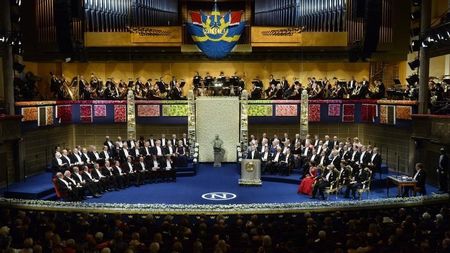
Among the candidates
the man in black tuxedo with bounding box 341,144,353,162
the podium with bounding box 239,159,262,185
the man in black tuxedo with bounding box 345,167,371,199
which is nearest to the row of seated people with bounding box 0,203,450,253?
the man in black tuxedo with bounding box 345,167,371,199

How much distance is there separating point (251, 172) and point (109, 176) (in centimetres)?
506

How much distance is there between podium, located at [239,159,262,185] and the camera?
56.4ft

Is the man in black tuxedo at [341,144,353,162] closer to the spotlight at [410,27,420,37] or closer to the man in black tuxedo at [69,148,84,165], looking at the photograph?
the spotlight at [410,27,420,37]

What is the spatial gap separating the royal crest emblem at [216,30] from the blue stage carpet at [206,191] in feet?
19.1

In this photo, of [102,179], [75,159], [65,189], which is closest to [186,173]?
[102,179]

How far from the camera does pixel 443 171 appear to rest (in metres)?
15.3

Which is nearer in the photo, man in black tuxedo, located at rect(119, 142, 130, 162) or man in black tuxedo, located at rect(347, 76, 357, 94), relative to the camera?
man in black tuxedo, located at rect(119, 142, 130, 162)

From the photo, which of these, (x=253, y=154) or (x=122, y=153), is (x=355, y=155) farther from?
(x=122, y=153)

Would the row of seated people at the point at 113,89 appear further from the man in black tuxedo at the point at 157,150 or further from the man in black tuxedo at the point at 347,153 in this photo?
the man in black tuxedo at the point at 347,153

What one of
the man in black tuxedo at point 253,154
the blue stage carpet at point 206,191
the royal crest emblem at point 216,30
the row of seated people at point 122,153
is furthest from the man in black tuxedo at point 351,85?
the row of seated people at point 122,153

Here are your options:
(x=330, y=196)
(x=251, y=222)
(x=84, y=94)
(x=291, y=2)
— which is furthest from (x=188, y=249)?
(x=291, y=2)

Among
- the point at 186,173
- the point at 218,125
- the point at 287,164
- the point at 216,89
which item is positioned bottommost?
the point at 186,173

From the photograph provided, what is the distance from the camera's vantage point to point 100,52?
24250 mm

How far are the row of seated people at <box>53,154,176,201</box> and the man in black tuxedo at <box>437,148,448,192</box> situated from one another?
945 cm
